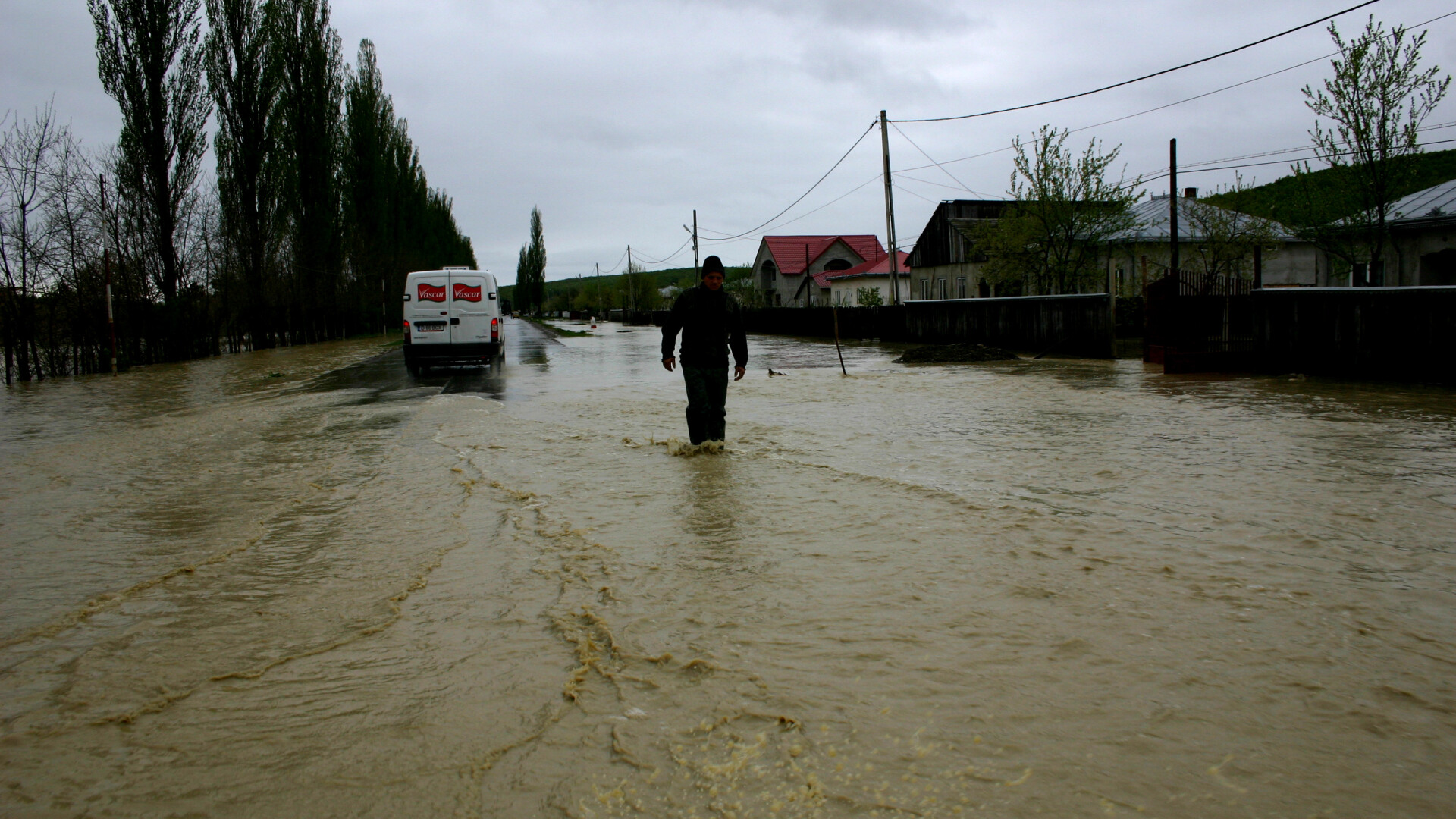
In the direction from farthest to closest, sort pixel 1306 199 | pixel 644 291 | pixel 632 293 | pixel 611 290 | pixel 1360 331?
pixel 611 290, pixel 644 291, pixel 632 293, pixel 1306 199, pixel 1360 331

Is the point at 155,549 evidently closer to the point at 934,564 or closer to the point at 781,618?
the point at 781,618

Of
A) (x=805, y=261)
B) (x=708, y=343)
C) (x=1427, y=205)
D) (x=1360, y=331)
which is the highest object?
(x=805, y=261)

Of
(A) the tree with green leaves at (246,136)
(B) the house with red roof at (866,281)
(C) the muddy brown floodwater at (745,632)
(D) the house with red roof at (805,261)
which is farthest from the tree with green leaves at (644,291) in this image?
(C) the muddy brown floodwater at (745,632)

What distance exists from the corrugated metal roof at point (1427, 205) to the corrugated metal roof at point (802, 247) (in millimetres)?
40919

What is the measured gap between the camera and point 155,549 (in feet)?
18.5

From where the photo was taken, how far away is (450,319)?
1908cm

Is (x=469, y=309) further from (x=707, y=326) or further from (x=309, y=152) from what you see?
(x=309, y=152)

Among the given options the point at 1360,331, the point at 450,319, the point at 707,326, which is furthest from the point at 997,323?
the point at 707,326

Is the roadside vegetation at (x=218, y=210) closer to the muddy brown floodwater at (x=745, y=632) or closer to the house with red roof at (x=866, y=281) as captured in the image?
the muddy brown floodwater at (x=745, y=632)

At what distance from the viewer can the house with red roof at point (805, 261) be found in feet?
225

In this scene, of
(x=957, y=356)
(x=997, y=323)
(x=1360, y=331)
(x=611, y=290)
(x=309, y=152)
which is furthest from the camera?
(x=611, y=290)

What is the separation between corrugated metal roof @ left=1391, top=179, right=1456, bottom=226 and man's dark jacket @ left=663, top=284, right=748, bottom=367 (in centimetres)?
2663

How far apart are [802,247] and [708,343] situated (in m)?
65.0

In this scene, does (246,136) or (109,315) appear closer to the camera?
(109,315)
